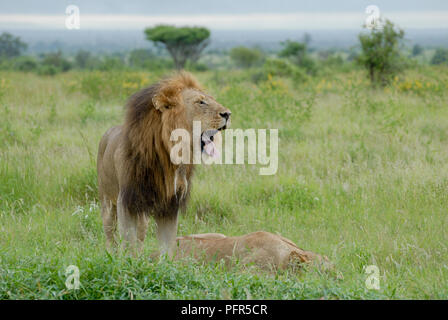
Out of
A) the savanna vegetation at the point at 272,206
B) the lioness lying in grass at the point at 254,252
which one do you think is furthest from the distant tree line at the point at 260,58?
the lioness lying in grass at the point at 254,252

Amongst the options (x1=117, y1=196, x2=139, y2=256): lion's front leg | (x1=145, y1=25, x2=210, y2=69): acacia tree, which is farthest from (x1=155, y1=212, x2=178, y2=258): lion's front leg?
(x1=145, y1=25, x2=210, y2=69): acacia tree

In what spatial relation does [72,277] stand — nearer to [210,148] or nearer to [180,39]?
[210,148]

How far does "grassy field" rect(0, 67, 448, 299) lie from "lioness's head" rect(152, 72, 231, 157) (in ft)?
3.08

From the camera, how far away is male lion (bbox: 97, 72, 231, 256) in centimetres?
402

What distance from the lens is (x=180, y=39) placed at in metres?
35.5

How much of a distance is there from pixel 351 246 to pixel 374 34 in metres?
10.4

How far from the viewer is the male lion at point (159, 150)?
402cm

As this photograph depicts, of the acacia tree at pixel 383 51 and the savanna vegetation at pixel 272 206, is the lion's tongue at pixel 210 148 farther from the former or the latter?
the acacia tree at pixel 383 51

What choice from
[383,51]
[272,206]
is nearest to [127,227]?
[272,206]

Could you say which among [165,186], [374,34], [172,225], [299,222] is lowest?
[299,222]

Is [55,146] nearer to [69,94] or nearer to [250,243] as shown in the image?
[250,243]

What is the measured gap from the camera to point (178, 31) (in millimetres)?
34906
